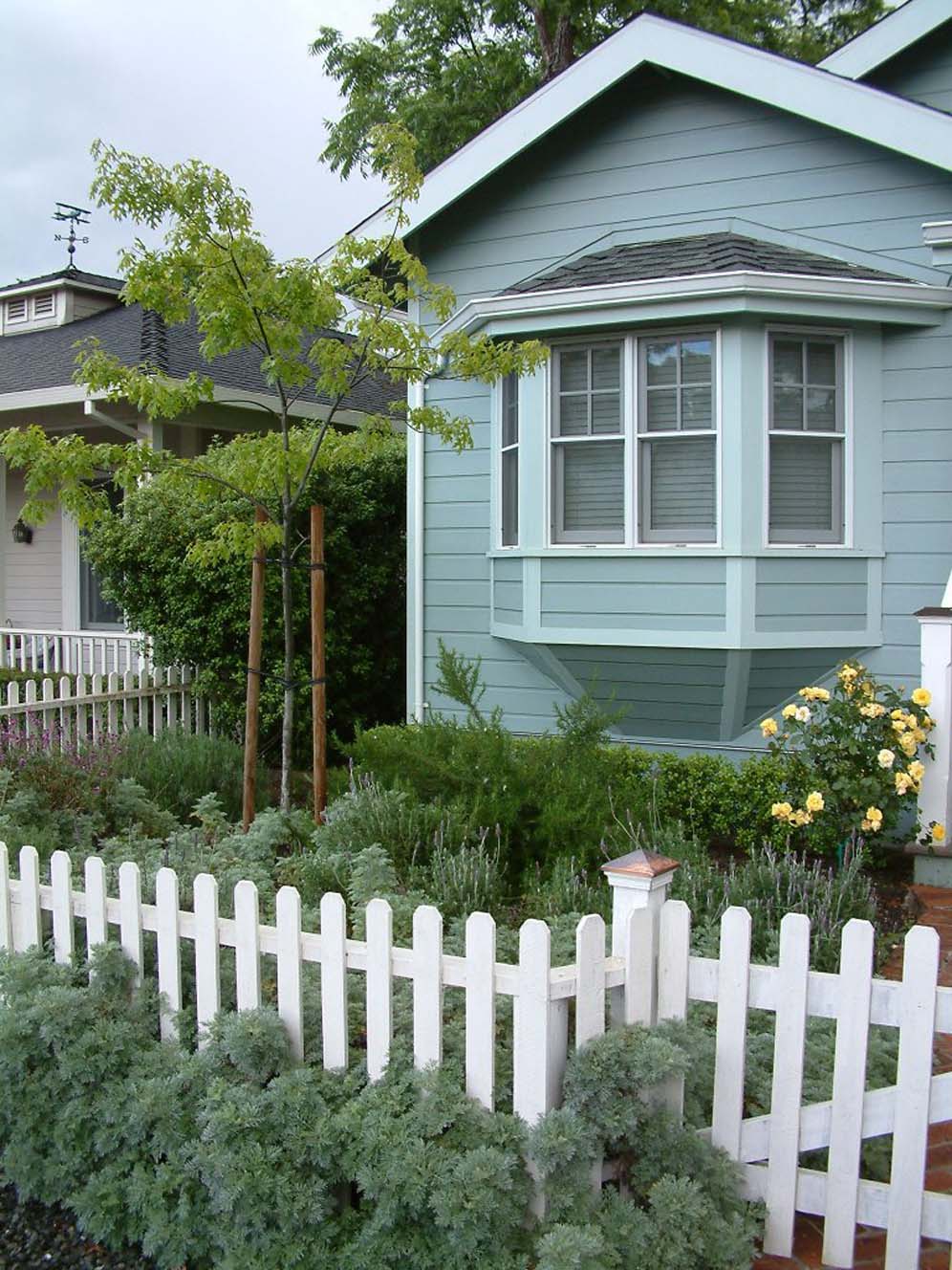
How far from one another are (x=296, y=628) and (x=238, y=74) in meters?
15.0

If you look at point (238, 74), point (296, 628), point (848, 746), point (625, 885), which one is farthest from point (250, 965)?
point (238, 74)

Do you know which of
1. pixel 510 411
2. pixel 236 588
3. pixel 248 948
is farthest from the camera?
pixel 236 588

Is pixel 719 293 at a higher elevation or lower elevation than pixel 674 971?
higher

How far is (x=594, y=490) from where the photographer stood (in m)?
8.37

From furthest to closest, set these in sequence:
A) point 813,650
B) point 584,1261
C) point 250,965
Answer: point 813,650, point 250,965, point 584,1261

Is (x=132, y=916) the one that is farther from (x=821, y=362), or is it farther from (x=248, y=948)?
(x=821, y=362)

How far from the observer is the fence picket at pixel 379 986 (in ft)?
10.7

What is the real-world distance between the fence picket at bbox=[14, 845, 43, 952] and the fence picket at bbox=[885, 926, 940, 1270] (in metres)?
2.81

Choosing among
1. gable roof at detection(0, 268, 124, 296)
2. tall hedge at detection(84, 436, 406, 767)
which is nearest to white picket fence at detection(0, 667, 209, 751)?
tall hedge at detection(84, 436, 406, 767)

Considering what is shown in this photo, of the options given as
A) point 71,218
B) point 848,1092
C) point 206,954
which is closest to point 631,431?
point 206,954

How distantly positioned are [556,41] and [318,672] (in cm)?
1736

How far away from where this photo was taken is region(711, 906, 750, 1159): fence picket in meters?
3.11

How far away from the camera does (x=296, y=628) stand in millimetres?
9711

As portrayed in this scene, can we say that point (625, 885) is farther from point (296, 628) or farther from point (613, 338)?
point (296, 628)
